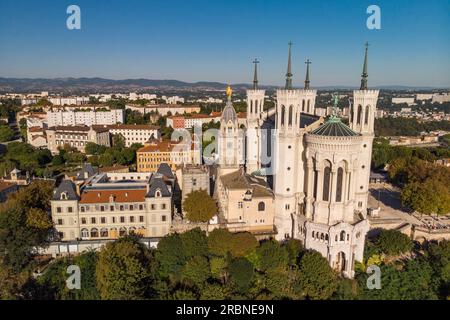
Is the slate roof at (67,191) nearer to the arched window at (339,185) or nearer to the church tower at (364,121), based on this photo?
the arched window at (339,185)

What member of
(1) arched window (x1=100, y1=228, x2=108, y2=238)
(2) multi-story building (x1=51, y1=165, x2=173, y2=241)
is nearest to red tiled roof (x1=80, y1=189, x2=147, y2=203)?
(2) multi-story building (x1=51, y1=165, x2=173, y2=241)

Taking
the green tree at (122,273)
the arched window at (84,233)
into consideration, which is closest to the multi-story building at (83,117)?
the arched window at (84,233)

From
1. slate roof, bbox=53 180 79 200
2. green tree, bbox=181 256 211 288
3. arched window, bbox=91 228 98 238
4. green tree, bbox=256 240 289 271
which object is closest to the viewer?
green tree, bbox=181 256 211 288

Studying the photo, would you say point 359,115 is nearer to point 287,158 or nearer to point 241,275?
point 287,158

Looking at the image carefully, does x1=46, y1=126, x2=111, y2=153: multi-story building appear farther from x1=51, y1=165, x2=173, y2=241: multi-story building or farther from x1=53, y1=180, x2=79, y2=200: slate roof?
x1=53, y1=180, x2=79, y2=200: slate roof

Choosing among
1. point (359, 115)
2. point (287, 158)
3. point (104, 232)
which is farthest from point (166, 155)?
point (359, 115)

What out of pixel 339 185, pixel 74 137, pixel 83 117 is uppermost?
pixel 83 117
